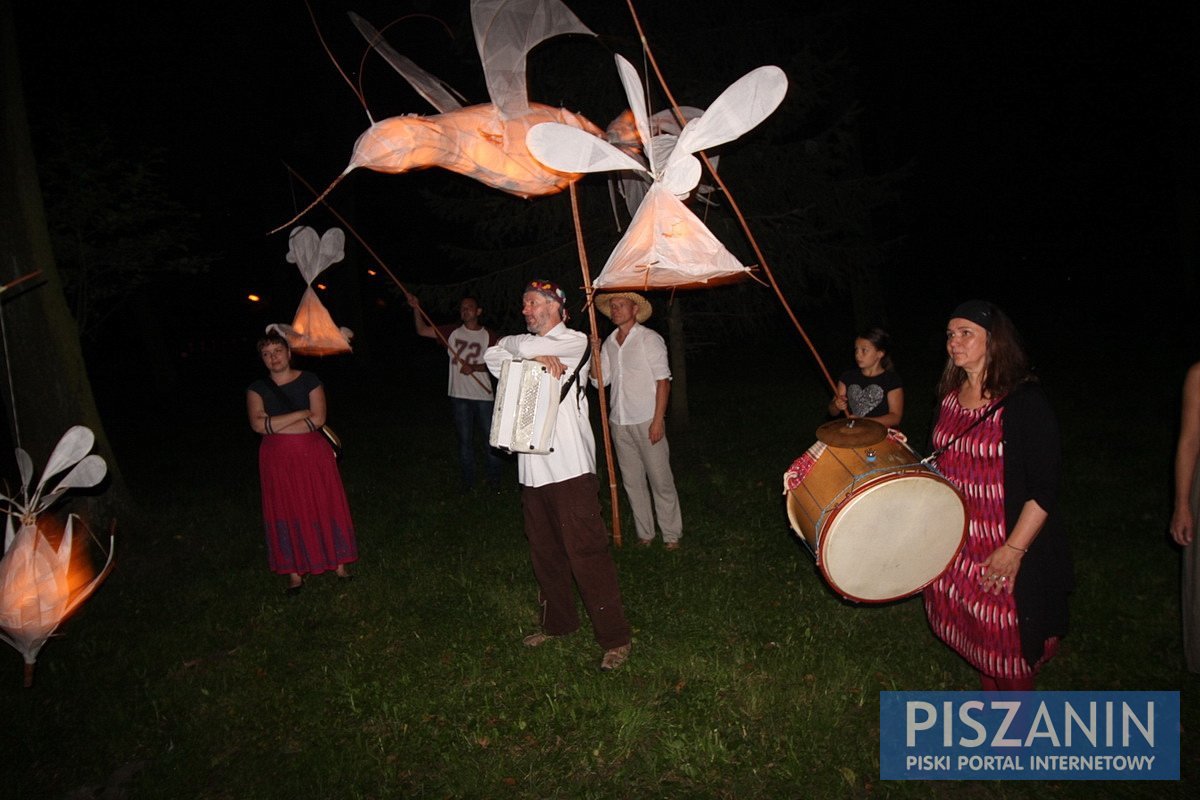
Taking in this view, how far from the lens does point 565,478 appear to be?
3844 mm

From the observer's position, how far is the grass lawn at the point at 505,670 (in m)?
3.38

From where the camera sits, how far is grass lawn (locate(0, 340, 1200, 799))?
11.1 feet

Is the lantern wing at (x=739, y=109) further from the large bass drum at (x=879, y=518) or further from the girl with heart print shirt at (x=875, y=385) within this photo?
the girl with heart print shirt at (x=875, y=385)

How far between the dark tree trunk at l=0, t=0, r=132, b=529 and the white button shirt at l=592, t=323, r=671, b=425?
5099 millimetres

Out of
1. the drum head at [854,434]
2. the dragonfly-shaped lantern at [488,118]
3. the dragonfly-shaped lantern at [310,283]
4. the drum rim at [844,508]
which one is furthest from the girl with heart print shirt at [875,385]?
the dragonfly-shaped lantern at [310,283]

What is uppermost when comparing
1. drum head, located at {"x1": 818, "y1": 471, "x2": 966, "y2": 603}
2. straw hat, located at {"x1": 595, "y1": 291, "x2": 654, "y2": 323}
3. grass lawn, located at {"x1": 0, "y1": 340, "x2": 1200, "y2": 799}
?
straw hat, located at {"x1": 595, "y1": 291, "x2": 654, "y2": 323}

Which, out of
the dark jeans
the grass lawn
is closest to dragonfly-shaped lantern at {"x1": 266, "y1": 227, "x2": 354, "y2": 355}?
the dark jeans

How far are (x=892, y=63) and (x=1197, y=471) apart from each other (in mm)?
21376

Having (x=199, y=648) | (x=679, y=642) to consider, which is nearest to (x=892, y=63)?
(x=679, y=642)

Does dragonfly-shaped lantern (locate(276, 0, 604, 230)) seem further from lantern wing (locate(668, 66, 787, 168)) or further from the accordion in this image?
the accordion

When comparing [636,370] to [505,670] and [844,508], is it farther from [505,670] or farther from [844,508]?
[844,508]

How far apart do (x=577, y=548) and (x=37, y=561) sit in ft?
9.93

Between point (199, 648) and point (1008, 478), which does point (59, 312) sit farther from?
point (1008, 478)

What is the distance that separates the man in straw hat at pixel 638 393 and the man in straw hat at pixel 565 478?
1321mm
